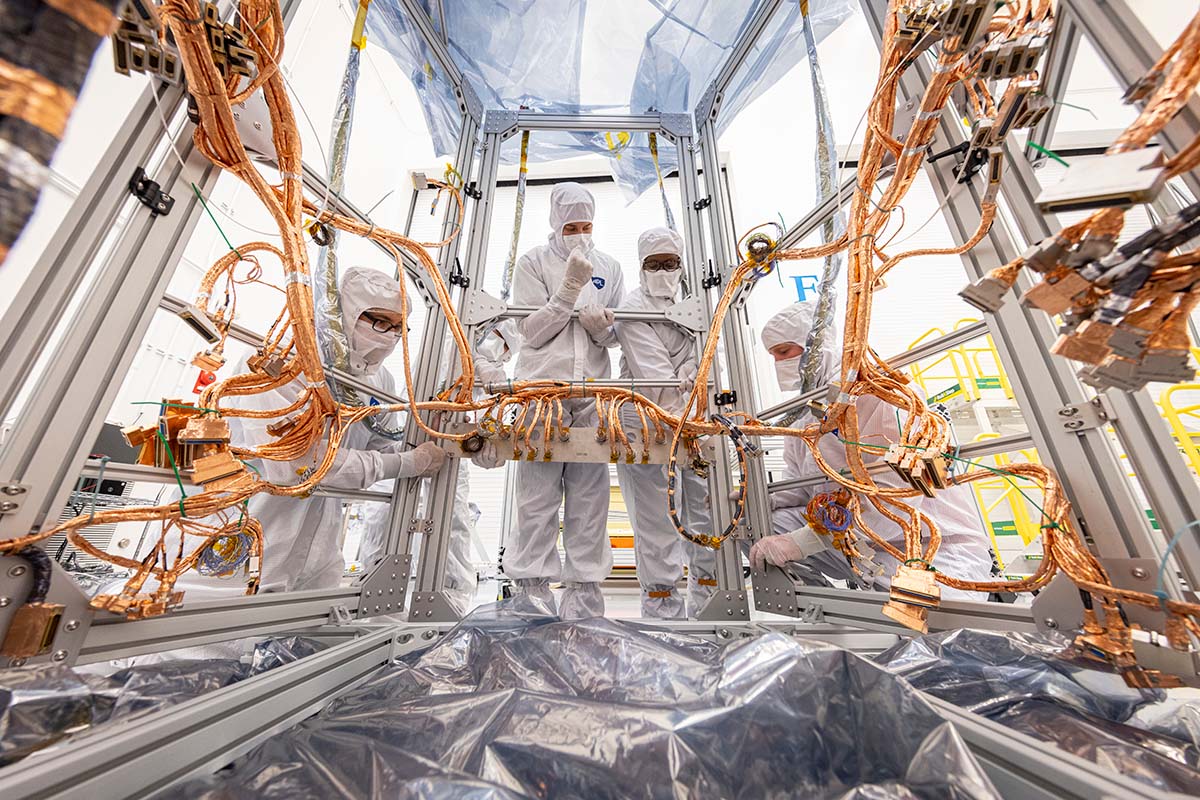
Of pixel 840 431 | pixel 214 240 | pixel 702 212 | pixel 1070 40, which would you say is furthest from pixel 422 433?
pixel 214 240

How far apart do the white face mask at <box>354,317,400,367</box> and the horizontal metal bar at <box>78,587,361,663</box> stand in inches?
28.0

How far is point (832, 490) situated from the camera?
1237 mm

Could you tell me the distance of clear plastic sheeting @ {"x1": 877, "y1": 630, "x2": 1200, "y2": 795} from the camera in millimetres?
458

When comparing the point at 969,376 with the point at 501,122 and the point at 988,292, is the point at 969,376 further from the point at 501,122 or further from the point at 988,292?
the point at 501,122

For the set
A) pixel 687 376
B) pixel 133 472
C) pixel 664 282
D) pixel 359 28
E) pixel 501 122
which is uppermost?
pixel 501 122

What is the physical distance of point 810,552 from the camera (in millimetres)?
1097

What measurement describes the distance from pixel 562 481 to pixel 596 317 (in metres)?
0.56

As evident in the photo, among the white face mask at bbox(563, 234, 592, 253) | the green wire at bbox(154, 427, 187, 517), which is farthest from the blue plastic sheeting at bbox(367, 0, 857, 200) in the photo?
the green wire at bbox(154, 427, 187, 517)

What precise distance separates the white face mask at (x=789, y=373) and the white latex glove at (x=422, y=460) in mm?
1189

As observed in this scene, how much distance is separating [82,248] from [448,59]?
56.7 inches

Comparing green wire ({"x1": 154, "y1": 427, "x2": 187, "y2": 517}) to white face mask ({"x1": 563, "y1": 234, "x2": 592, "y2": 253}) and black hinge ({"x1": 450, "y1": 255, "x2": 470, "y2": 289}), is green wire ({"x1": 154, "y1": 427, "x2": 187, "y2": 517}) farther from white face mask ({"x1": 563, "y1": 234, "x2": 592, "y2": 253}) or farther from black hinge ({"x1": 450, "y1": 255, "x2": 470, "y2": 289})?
white face mask ({"x1": 563, "y1": 234, "x2": 592, "y2": 253})

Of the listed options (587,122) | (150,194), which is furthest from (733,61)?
(150,194)

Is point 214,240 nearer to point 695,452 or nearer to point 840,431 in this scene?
point 695,452

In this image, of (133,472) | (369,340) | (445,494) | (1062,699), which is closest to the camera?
(1062,699)
